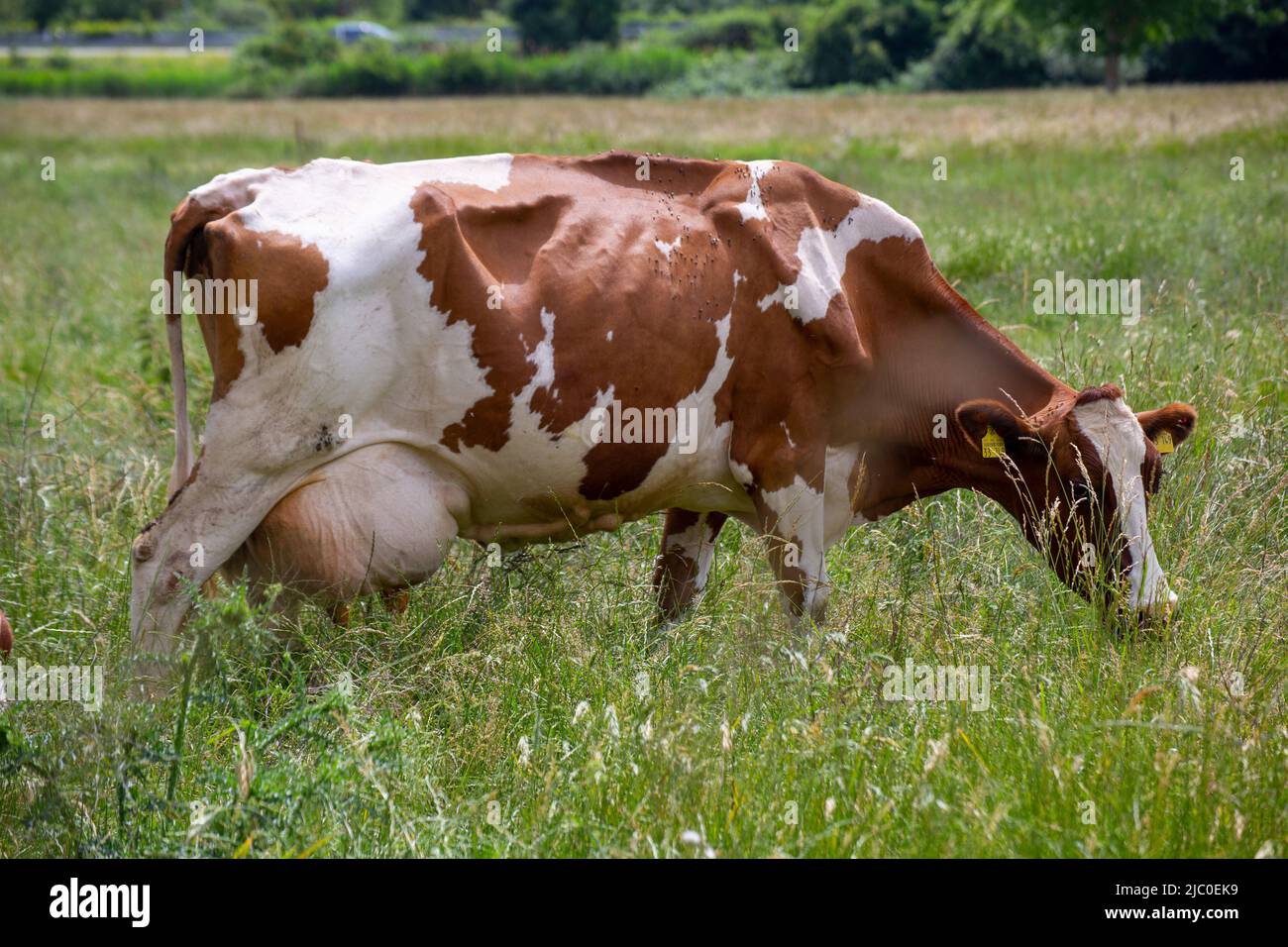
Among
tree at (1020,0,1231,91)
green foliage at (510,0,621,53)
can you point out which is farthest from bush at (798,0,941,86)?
green foliage at (510,0,621,53)

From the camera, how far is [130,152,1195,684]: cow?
390 centimetres

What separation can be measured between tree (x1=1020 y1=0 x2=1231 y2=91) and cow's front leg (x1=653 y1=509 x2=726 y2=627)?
3295cm

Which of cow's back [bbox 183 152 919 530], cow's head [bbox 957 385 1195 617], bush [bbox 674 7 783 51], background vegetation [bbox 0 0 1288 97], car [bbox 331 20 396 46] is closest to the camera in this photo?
cow's back [bbox 183 152 919 530]

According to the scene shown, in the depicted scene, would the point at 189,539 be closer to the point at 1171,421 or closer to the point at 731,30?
the point at 1171,421

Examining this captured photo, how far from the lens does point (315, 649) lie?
4.10 m

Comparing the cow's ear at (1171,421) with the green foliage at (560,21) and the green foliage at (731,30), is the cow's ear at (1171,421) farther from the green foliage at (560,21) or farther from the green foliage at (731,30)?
the green foliage at (560,21)

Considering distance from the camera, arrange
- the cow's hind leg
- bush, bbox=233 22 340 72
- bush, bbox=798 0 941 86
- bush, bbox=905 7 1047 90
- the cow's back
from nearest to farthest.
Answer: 1. the cow's back
2. the cow's hind leg
3. bush, bbox=905 7 1047 90
4. bush, bbox=798 0 941 86
5. bush, bbox=233 22 340 72

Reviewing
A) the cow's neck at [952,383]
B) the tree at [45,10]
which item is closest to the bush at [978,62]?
the cow's neck at [952,383]

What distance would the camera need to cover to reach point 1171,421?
4.54 meters

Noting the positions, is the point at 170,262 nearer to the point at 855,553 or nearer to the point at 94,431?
the point at 855,553

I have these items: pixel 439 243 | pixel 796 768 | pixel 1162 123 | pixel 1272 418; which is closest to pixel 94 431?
pixel 439 243

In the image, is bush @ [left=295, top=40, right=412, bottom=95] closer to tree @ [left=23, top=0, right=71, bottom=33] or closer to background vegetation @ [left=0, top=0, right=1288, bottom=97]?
background vegetation @ [left=0, top=0, right=1288, bottom=97]

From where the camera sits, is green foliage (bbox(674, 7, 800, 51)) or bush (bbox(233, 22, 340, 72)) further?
green foliage (bbox(674, 7, 800, 51))

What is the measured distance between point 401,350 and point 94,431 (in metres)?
3.89
